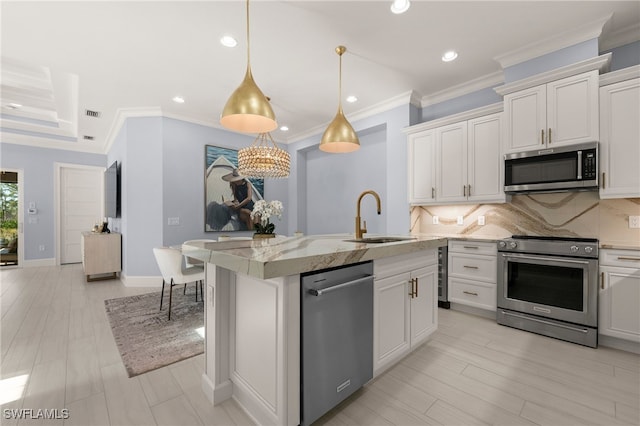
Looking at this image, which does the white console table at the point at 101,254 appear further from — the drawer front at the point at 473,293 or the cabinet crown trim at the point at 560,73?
the cabinet crown trim at the point at 560,73

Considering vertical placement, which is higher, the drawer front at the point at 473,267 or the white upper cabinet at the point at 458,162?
the white upper cabinet at the point at 458,162

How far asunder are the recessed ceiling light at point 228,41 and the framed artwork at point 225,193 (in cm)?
256

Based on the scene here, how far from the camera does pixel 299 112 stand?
481cm

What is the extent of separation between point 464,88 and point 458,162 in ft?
3.65

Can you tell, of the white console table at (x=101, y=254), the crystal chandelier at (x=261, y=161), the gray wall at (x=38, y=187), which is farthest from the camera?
the gray wall at (x=38, y=187)

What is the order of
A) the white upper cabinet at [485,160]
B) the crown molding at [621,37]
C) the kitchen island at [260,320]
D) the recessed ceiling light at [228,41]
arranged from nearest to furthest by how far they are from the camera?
the kitchen island at [260,320] → the crown molding at [621,37] → the recessed ceiling light at [228,41] → the white upper cabinet at [485,160]

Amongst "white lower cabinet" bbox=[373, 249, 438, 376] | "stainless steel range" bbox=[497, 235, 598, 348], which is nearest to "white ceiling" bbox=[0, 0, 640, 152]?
"stainless steel range" bbox=[497, 235, 598, 348]

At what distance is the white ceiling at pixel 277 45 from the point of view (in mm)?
2424

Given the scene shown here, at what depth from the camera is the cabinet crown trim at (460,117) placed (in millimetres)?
3199

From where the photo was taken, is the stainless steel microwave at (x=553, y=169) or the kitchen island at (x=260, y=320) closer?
the kitchen island at (x=260, y=320)

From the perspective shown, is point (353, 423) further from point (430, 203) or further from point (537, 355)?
point (430, 203)

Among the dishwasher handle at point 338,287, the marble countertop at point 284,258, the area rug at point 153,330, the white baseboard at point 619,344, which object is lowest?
the area rug at point 153,330

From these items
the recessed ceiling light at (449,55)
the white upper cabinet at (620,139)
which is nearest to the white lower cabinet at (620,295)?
the white upper cabinet at (620,139)

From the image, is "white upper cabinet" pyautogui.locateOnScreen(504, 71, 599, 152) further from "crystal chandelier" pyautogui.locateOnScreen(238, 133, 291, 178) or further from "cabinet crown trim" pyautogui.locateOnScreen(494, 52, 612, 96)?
"crystal chandelier" pyautogui.locateOnScreen(238, 133, 291, 178)
